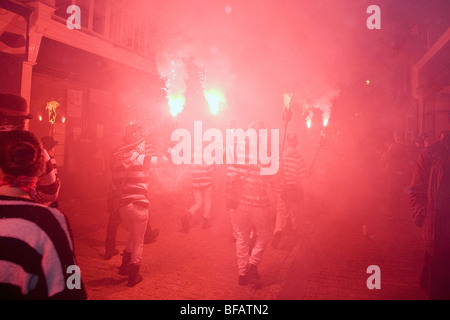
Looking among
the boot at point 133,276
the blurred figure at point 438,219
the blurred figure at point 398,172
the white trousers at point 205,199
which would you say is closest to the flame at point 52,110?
the white trousers at point 205,199

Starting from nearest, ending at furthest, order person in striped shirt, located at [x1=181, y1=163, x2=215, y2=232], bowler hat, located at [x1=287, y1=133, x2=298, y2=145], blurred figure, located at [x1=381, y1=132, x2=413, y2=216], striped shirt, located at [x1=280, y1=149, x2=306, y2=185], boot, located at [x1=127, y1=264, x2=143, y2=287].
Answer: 1. boot, located at [x1=127, y1=264, x2=143, y2=287]
2. striped shirt, located at [x1=280, y1=149, x2=306, y2=185]
3. bowler hat, located at [x1=287, y1=133, x2=298, y2=145]
4. person in striped shirt, located at [x1=181, y1=163, x2=215, y2=232]
5. blurred figure, located at [x1=381, y1=132, x2=413, y2=216]

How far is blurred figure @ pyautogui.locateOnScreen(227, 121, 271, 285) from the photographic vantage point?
4.02 metres

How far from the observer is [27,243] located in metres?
1.45

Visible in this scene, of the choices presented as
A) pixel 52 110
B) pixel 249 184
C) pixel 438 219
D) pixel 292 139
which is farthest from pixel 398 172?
pixel 52 110

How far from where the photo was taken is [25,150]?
1.70 meters

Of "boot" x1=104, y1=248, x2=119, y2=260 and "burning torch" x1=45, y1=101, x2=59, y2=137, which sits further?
"burning torch" x1=45, y1=101, x2=59, y2=137

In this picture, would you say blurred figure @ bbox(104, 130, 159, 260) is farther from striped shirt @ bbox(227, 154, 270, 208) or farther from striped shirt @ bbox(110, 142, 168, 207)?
striped shirt @ bbox(227, 154, 270, 208)

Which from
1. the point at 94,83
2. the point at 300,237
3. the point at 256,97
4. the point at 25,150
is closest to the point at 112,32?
the point at 94,83

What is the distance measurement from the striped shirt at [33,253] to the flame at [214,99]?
32.4 feet

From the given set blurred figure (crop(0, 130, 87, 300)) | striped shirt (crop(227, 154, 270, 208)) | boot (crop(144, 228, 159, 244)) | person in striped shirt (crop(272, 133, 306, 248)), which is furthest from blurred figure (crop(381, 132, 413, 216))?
blurred figure (crop(0, 130, 87, 300))

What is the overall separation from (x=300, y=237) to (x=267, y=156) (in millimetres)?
2441

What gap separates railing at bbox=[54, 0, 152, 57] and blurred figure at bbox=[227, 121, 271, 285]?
21.8 ft

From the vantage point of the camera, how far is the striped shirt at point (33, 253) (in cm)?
142

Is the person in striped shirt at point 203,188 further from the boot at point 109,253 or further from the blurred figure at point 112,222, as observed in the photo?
the boot at point 109,253
